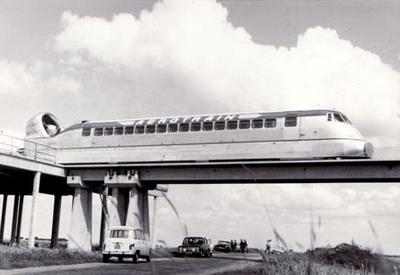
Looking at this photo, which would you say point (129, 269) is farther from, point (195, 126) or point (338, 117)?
point (338, 117)

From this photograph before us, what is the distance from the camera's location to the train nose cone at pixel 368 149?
30234mm

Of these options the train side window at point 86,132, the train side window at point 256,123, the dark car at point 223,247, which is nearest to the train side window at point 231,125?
the train side window at point 256,123

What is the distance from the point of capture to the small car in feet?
85.3

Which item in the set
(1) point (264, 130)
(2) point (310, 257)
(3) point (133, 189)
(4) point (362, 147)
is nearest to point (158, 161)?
(3) point (133, 189)

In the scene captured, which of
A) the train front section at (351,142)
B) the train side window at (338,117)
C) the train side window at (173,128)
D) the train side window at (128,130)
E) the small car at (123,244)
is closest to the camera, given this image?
the small car at (123,244)

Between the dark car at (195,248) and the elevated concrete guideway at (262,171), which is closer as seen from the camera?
the elevated concrete guideway at (262,171)

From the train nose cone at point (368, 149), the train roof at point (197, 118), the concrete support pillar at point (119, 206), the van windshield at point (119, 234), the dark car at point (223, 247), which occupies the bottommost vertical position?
the dark car at point (223, 247)

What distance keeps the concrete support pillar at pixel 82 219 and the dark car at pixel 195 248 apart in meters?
7.04

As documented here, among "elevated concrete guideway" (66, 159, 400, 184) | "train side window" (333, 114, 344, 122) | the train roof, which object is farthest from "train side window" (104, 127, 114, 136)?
"train side window" (333, 114, 344, 122)

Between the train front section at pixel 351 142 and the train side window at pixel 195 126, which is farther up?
the train side window at pixel 195 126

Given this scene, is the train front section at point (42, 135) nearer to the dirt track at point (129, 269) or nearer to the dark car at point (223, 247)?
the dirt track at point (129, 269)

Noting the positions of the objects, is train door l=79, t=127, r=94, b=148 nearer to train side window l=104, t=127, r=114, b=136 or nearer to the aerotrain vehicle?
the aerotrain vehicle

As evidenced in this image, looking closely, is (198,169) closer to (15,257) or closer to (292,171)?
(292,171)

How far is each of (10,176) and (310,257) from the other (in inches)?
1367
